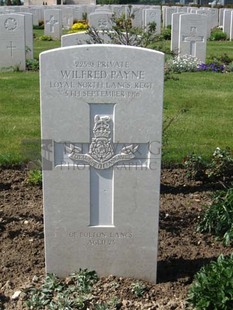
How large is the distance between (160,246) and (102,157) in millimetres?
1101

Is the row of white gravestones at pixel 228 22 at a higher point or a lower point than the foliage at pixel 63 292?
higher

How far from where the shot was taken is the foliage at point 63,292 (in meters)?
3.74

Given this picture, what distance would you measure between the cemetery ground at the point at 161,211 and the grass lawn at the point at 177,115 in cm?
1

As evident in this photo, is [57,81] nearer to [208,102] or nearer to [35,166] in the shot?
[35,166]

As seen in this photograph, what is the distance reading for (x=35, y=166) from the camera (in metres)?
6.16

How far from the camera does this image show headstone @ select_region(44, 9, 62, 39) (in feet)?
76.4

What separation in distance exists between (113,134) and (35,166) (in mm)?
2504

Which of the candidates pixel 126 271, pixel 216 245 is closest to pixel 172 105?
pixel 216 245

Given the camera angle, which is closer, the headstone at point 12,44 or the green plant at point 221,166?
the green plant at point 221,166

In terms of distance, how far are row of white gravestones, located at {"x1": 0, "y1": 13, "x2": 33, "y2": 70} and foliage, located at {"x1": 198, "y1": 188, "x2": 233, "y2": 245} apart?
10.4 m

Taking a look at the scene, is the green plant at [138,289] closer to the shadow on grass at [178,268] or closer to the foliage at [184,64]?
the shadow on grass at [178,268]

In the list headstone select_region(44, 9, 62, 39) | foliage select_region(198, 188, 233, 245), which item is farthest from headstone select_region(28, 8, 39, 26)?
foliage select_region(198, 188, 233, 245)

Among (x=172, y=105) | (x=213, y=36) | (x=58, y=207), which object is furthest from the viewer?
(x=213, y=36)

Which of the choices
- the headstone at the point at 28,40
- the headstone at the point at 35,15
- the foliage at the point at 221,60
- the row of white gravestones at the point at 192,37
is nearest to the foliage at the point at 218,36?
the foliage at the point at 221,60
